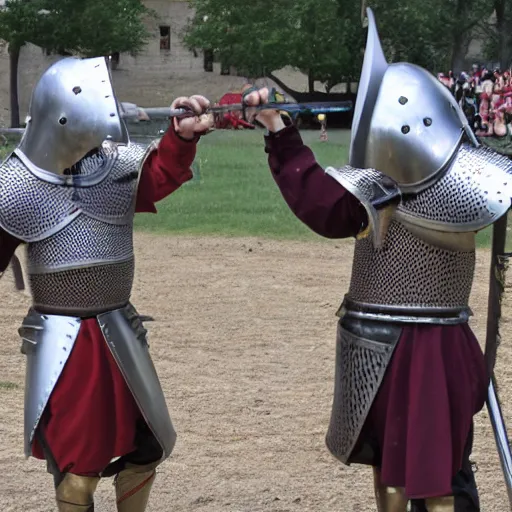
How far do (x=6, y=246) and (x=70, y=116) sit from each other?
44 centimetres

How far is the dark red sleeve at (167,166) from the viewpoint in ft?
9.26

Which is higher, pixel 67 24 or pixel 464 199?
pixel 464 199

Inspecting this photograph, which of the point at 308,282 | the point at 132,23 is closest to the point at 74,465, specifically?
the point at 308,282

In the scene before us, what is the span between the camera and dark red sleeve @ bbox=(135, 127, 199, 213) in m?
2.82

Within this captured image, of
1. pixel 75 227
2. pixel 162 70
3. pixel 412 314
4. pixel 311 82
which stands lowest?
pixel 162 70

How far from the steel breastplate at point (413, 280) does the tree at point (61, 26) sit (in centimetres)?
2305

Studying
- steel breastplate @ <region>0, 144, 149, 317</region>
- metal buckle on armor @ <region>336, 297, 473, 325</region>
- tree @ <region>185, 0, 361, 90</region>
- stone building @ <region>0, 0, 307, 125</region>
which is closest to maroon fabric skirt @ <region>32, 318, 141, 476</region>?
steel breastplate @ <region>0, 144, 149, 317</region>

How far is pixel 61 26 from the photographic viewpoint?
85.4 feet

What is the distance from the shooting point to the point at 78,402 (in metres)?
2.74

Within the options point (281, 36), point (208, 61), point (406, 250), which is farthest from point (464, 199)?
point (208, 61)

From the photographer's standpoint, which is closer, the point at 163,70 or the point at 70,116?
the point at 70,116

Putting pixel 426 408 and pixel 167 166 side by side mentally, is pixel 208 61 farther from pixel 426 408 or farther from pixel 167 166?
pixel 426 408

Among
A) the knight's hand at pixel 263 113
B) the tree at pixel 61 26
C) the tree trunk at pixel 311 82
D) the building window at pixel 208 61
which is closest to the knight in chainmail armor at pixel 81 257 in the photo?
the knight's hand at pixel 263 113

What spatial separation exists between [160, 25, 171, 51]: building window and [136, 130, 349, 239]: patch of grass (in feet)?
75.1
